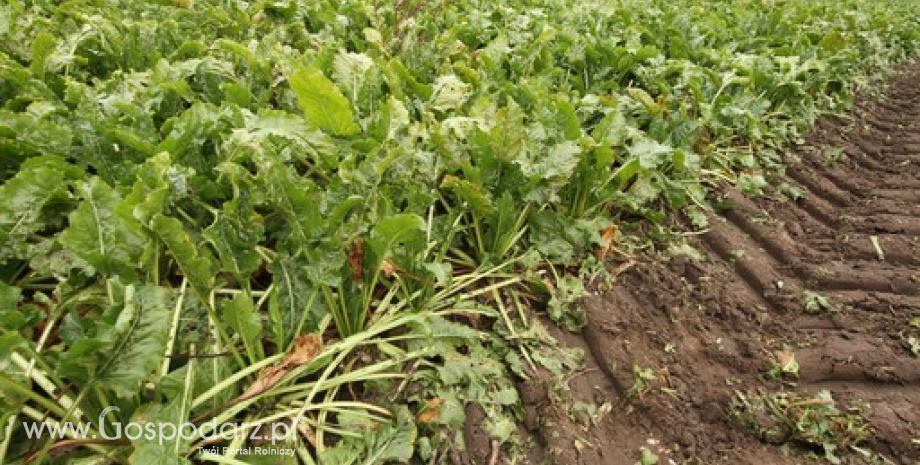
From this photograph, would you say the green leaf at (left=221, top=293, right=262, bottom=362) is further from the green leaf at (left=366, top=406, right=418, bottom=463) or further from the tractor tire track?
the tractor tire track

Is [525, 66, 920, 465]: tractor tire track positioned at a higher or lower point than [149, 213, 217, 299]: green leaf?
lower

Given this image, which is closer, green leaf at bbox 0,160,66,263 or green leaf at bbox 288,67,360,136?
green leaf at bbox 0,160,66,263

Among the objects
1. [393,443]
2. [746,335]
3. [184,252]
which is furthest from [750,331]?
[184,252]

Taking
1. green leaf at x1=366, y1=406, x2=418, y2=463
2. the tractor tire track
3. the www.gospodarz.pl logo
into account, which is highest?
the www.gospodarz.pl logo

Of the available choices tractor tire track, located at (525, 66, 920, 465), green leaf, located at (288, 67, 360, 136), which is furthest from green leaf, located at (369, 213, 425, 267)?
tractor tire track, located at (525, 66, 920, 465)

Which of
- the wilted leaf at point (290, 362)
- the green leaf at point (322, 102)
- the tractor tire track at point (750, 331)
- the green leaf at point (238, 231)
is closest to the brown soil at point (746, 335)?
the tractor tire track at point (750, 331)

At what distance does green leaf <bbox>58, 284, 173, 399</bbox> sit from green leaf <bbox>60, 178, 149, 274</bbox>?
23 cm

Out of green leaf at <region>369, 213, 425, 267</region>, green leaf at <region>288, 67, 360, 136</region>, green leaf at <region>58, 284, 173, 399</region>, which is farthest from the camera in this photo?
green leaf at <region>288, 67, 360, 136</region>

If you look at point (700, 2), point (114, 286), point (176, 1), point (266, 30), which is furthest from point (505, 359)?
point (700, 2)

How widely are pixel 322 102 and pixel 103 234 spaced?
35.3 inches

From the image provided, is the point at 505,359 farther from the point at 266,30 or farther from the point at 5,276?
the point at 266,30

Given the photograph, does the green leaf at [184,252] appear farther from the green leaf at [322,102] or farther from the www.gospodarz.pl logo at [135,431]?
the green leaf at [322,102]

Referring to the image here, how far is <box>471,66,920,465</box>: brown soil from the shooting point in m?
2.15

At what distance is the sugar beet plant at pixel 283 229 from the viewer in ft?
5.46
